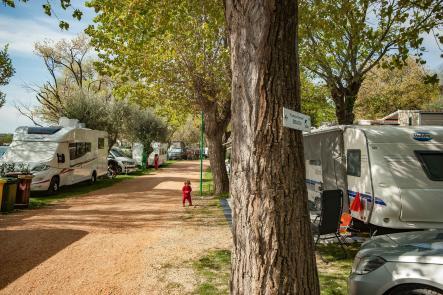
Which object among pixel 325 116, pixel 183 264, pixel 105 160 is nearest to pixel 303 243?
pixel 183 264

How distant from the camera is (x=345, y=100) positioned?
1508cm

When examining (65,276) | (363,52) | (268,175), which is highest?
(363,52)

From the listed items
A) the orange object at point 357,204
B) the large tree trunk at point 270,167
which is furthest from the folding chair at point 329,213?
the large tree trunk at point 270,167

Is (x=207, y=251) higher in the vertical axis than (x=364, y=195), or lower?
lower

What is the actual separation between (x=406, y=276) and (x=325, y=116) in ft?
79.2

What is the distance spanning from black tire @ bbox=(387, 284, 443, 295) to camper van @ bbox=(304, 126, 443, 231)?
14.5 feet

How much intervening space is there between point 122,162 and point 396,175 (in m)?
21.6

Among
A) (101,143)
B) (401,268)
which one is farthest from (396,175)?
(101,143)

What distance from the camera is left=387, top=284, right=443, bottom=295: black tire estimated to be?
3.49m

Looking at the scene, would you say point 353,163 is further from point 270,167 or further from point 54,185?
point 54,185

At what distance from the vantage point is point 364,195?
845 cm

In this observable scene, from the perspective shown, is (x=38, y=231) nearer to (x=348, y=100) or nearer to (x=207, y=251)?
(x=207, y=251)

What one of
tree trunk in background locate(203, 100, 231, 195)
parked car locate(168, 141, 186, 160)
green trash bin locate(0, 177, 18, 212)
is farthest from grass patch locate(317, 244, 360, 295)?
parked car locate(168, 141, 186, 160)

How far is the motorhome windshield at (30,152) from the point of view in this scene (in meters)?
15.6
